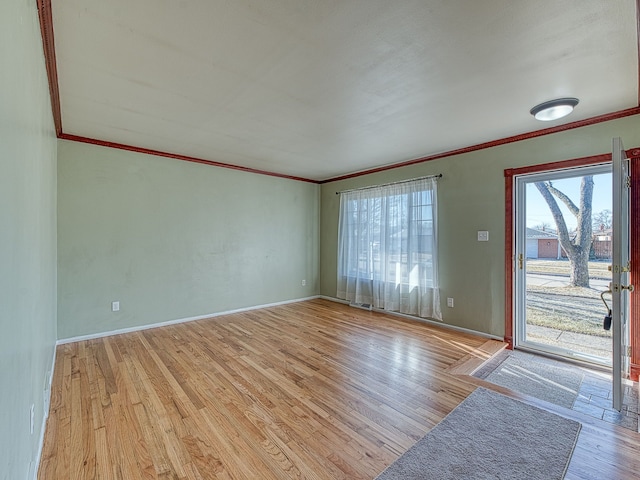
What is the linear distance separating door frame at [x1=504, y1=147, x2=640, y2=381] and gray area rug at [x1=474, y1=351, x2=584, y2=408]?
0.37m

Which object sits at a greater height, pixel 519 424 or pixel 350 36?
pixel 350 36

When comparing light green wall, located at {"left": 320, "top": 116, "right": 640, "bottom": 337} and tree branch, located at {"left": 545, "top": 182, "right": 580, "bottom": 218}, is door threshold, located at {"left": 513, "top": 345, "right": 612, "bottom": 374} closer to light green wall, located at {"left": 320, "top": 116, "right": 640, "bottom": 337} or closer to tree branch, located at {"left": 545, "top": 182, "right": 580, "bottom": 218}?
light green wall, located at {"left": 320, "top": 116, "right": 640, "bottom": 337}

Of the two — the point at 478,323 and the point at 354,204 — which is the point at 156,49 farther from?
the point at 478,323

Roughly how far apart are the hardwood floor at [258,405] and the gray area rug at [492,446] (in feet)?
0.27

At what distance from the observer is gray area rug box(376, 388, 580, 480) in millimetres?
1597

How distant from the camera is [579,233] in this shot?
120 inches

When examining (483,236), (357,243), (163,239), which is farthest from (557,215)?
(163,239)

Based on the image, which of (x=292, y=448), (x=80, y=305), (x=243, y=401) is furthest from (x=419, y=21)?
(x=80, y=305)

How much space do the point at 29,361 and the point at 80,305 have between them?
2.54 meters

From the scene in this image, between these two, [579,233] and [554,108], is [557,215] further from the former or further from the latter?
[554,108]

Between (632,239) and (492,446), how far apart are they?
2333mm

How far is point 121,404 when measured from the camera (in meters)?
2.19

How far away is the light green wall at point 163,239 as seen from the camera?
3.47 m

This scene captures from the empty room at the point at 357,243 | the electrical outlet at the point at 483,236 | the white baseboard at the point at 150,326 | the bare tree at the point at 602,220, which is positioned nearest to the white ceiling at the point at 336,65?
the empty room at the point at 357,243
